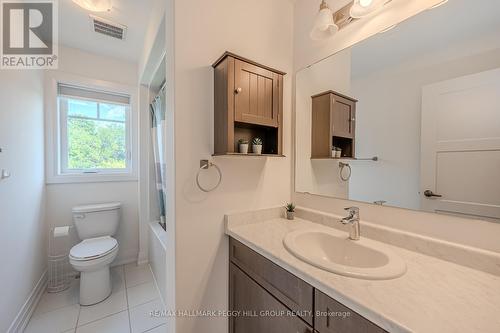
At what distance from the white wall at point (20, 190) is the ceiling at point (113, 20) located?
0.50 m

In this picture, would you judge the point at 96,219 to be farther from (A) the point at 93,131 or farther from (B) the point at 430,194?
(B) the point at 430,194

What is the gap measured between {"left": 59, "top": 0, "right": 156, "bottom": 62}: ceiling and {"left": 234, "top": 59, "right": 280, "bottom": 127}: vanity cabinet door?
1.12m

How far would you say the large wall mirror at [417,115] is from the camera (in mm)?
816

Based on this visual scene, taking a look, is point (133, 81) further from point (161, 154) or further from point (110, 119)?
point (161, 154)

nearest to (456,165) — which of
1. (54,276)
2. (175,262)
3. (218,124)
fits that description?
(218,124)

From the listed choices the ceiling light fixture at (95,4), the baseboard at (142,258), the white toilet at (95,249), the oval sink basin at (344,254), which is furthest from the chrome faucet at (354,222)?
the baseboard at (142,258)

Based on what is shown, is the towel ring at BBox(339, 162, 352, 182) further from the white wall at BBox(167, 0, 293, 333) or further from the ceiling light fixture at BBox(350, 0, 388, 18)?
the ceiling light fixture at BBox(350, 0, 388, 18)

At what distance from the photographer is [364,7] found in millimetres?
1064

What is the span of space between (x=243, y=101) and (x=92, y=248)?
192cm

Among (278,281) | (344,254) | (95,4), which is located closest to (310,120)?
(344,254)

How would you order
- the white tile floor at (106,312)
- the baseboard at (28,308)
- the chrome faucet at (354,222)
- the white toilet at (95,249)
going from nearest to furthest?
the chrome faucet at (354,222)
the baseboard at (28,308)
the white tile floor at (106,312)
the white toilet at (95,249)

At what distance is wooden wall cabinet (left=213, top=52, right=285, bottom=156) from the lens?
Answer: 1.09m

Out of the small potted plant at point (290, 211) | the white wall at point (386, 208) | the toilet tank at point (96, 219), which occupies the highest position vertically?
the white wall at point (386, 208)

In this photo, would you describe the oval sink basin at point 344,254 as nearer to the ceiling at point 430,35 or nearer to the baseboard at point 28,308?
the ceiling at point 430,35
